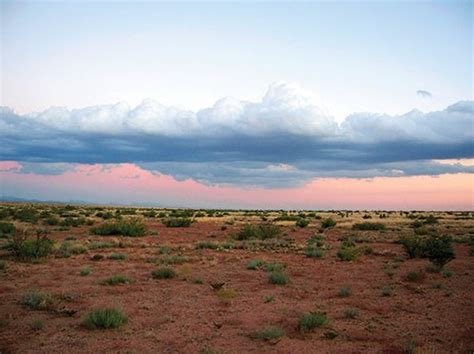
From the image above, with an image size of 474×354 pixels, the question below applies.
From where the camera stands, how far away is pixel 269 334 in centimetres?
948

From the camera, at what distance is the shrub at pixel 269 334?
31.0 ft

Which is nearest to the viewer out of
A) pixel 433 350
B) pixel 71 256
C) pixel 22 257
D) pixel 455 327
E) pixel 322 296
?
pixel 433 350

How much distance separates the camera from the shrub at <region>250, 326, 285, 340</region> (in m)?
9.45

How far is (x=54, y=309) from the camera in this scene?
11.5 m

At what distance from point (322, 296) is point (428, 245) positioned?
9729 millimetres

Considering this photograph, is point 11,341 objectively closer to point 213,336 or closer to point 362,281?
point 213,336

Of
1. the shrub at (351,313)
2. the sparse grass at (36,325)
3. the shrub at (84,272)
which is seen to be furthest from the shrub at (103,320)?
the shrub at (84,272)

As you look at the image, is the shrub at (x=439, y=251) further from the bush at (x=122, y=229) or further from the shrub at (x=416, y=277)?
the bush at (x=122, y=229)

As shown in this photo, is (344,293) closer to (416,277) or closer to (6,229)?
(416,277)

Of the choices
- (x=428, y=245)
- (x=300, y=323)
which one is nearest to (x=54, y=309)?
(x=300, y=323)

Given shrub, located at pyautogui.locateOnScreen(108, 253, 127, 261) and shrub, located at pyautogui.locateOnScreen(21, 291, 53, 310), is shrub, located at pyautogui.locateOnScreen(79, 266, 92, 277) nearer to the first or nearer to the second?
shrub, located at pyautogui.locateOnScreen(108, 253, 127, 261)

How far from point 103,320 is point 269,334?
378 cm

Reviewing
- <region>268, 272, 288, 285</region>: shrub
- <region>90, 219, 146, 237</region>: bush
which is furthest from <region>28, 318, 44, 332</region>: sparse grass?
<region>90, 219, 146, 237</region>: bush

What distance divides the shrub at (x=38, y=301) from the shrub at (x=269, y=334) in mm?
5765
